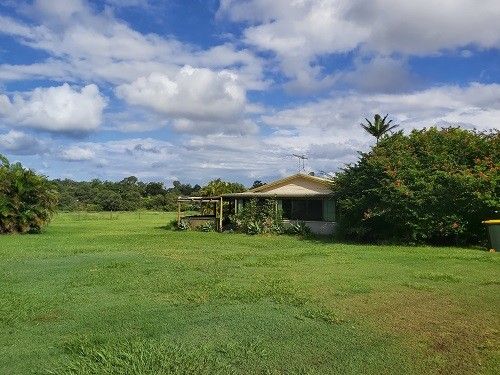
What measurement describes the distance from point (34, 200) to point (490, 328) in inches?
902

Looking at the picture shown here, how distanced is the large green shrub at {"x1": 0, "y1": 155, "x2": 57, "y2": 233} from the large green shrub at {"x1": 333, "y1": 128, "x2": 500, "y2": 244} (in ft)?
49.9

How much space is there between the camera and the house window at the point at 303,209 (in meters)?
23.5

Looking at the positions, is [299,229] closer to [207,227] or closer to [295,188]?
[295,188]

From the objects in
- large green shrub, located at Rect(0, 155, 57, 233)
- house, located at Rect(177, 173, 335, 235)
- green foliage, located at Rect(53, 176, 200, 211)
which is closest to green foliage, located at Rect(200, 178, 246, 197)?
house, located at Rect(177, 173, 335, 235)

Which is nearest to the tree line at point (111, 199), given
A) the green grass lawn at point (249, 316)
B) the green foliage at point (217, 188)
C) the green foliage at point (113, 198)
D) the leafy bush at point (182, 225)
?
the green foliage at point (113, 198)

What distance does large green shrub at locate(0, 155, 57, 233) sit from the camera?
22922mm

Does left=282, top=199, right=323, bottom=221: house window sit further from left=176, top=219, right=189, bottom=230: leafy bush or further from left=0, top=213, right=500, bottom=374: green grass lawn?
left=0, top=213, right=500, bottom=374: green grass lawn

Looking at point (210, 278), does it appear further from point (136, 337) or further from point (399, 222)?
point (399, 222)

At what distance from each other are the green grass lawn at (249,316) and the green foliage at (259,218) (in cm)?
1102

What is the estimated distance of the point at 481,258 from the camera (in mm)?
12992

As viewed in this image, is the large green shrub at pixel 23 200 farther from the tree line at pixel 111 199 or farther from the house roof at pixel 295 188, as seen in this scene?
the tree line at pixel 111 199

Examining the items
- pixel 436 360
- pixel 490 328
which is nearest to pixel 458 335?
pixel 490 328

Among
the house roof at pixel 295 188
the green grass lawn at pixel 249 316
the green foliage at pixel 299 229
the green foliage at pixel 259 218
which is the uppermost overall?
the house roof at pixel 295 188

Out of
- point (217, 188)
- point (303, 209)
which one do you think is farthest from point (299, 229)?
point (217, 188)
